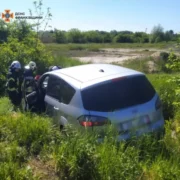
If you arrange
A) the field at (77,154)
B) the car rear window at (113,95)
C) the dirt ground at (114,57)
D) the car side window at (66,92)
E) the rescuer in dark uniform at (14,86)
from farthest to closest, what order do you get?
1. the dirt ground at (114,57)
2. the rescuer in dark uniform at (14,86)
3. the car side window at (66,92)
4. the car rear window at (113,95)
5. the field at (77,154)

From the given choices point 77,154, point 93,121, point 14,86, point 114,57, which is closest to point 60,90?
point 93,121

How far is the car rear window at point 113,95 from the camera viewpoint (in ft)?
14.7

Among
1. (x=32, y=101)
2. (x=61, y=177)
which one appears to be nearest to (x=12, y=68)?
(x=32, y=101)

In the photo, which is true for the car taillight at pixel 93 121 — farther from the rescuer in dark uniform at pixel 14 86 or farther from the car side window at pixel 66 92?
the rescuer in dark uniform at pixel 14 86

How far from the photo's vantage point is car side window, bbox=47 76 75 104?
494cm

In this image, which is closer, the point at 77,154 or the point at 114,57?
the point at 77,154

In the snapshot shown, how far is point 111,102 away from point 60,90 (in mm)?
1234

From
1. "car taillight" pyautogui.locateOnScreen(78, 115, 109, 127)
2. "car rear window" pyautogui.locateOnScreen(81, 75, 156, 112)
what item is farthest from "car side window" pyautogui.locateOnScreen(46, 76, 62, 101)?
"car taillight" pyautogui.locateOnScreen(78, 115, 109, 127)

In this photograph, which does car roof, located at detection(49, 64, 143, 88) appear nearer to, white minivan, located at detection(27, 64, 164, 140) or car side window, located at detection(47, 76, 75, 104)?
white minivan, located at detection(27, 64, 164, 140)

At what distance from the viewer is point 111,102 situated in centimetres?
452

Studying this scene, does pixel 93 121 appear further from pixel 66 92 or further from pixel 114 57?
pixel 114 57

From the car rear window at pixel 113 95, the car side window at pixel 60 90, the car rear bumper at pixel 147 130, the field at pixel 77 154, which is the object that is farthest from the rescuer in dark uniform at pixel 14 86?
the car rear bumper at pixel 147 130

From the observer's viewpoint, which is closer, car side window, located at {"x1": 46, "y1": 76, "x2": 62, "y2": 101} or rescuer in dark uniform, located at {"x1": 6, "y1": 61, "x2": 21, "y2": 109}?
car side window, located at {"x1": 46, "y1": 76, "x2": 62, "y2": 101}

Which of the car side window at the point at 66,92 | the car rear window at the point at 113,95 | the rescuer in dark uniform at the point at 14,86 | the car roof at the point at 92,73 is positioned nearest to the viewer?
the car rear window at the point at 113,95
